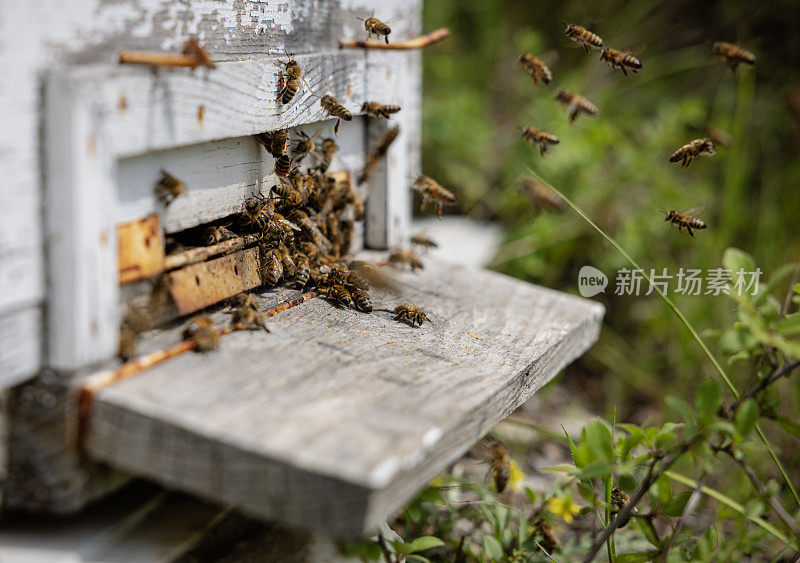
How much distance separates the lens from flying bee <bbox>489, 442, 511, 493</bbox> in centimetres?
240

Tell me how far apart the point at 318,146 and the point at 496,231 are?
7.68 ft

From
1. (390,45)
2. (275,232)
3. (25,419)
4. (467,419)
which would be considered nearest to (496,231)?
(390,45)

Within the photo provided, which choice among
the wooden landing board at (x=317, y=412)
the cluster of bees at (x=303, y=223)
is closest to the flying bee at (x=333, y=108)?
the cluster of bees at (x=303, y=223)

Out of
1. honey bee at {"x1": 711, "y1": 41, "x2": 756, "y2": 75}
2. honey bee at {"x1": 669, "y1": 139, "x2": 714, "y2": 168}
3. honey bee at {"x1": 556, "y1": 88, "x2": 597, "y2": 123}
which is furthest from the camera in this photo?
honey bee at {"x1": 556, "y1": 88, "x2": 597, "y2": 123}

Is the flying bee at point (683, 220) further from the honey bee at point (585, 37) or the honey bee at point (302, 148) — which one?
the honey bee at point (302, 148)

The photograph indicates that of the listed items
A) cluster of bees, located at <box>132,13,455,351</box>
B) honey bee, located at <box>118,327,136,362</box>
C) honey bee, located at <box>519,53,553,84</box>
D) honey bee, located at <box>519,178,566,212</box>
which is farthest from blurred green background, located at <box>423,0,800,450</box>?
honey bee, located at <box>118,327,136,362</box>

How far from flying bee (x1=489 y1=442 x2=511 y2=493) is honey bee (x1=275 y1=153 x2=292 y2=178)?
113 cm

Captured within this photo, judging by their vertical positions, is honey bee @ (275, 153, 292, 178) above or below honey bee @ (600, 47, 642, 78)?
below

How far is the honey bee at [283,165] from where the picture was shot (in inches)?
76.0

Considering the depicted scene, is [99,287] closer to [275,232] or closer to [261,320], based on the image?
[261,320]

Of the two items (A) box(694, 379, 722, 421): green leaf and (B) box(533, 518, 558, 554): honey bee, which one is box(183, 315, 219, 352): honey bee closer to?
(A) box(694, 379, 722, 421): green leaf

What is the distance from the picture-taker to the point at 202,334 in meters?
1.55

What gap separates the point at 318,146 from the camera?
7.12 ft

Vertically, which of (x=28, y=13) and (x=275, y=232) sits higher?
(x=28, y=13)
